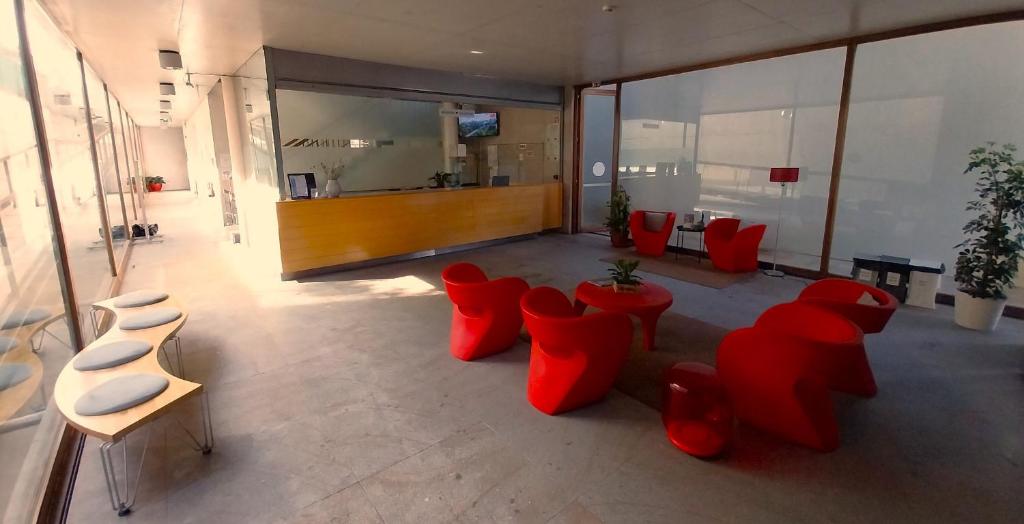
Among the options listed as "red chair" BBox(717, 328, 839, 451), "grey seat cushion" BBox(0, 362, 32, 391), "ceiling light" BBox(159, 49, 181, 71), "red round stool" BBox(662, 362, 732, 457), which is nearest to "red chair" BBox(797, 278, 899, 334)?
"red chair" BBox(717, 328, 839, 451)

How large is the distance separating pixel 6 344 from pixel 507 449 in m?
2.74

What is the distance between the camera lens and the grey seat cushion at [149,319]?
3326mm

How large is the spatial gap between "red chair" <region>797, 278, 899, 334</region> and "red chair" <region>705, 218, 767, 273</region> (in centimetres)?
296

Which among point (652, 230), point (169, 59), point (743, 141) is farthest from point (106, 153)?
point (743, 141)

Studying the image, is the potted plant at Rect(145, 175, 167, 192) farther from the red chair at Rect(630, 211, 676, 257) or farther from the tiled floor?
the red chair at Rect(630, 211, 676, 257)

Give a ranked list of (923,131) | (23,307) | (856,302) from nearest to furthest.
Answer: (23,307)
(856,302)
(923,131)

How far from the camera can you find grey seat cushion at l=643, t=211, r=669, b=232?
7.83m

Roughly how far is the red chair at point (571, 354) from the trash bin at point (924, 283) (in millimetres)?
4175

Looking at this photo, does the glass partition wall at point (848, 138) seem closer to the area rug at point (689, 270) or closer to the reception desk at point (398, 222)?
the area rug at point (689, 270)

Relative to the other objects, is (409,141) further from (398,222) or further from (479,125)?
(398,222)

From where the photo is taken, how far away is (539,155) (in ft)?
33.8

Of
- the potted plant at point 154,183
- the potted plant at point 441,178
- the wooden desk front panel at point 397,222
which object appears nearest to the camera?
the wooden desk front panel at point 397,222

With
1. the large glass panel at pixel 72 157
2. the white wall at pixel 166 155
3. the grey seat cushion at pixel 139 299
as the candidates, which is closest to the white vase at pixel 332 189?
the large glass panel at pixel 72 157

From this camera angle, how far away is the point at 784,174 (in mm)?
6277
